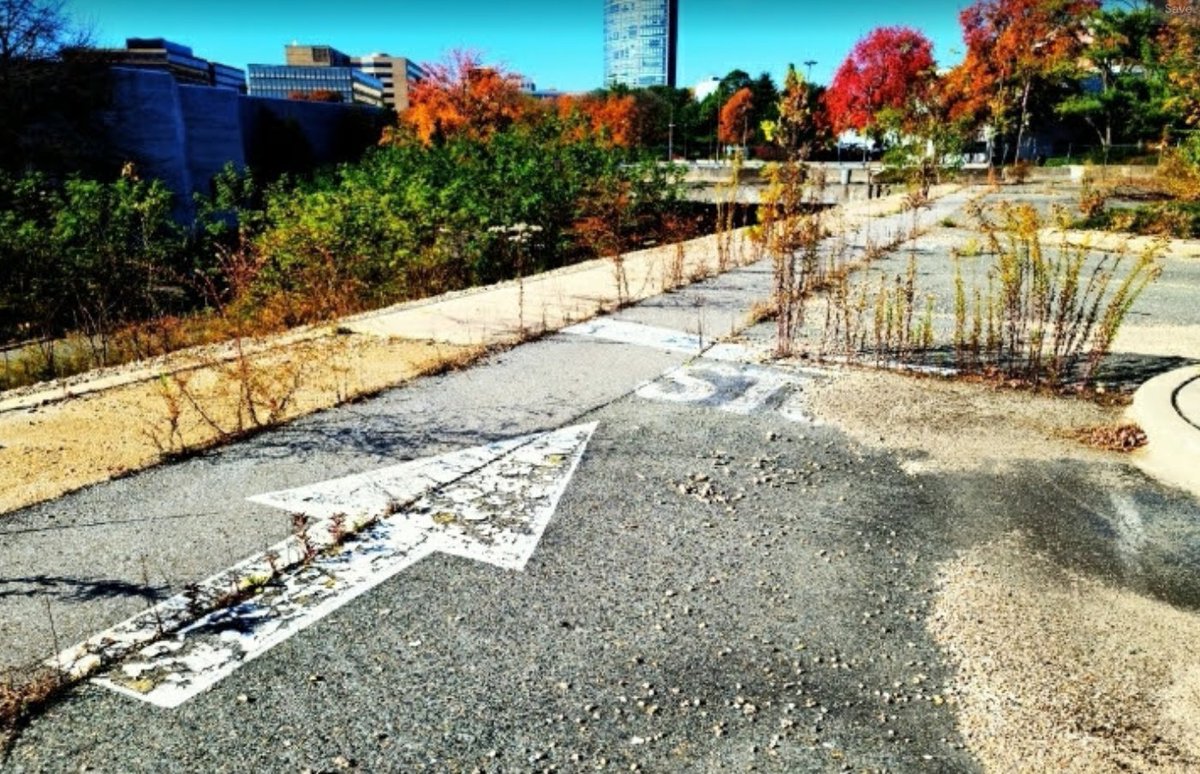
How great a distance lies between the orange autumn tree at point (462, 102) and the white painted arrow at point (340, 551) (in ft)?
124

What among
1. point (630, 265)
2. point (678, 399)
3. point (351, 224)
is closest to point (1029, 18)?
point (630, 265)

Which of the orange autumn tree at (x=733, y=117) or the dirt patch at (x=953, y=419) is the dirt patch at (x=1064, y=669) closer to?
the dirt patch at (x=953, y=419)

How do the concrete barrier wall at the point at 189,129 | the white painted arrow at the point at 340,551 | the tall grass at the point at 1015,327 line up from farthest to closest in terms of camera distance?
1. the concrete barrier wall at the point at 189,129
2. the tall grass at the point at 1015,327
3. the white painted arrow at the point at 340,551

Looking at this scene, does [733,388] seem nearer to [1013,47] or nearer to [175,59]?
[1013,47]

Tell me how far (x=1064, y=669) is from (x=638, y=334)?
5.34m

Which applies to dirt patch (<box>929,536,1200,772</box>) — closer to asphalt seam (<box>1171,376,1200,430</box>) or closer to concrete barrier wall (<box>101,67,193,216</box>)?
asphalt seam (<box>1171,376,1200,430</box>)

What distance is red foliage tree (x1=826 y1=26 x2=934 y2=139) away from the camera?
46.9m

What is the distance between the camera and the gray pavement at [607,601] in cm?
251

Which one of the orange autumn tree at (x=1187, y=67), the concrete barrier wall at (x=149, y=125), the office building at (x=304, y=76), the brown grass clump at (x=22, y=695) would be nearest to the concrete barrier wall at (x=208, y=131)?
the concrete barrier wall at (x=149, y=125)

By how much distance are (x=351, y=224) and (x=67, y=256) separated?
3.52 metres

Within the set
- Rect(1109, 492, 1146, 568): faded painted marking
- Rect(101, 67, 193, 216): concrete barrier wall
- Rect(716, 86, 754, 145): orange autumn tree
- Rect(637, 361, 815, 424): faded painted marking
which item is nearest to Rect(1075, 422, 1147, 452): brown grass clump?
Rect(1109, 492, 1146, 568): faded painted marking

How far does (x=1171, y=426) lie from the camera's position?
16.0 ft

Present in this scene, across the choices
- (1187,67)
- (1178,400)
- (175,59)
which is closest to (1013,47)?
(1187,67)

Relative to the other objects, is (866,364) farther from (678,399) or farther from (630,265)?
(630,265)
